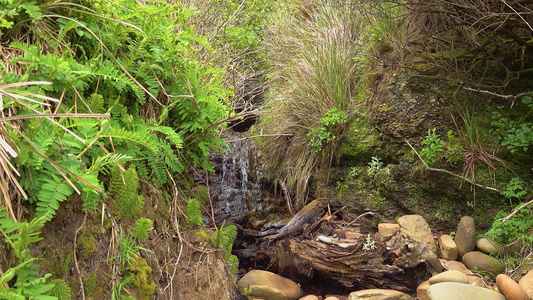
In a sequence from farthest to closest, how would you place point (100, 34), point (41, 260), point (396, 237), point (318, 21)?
point (318, 21)
point (396, 237)
point (100, 34)
point (41, 260)

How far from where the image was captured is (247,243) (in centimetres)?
448

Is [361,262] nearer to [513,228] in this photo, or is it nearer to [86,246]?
[513,228]

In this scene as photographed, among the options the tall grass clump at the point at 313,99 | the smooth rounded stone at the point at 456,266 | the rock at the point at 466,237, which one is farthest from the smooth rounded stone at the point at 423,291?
the tall grass clump at the point at 313,99

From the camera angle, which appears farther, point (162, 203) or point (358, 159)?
point (358, 159)

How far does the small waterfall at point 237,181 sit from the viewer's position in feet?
18.5

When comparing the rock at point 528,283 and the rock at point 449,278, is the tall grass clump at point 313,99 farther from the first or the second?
the rock at point 528,283

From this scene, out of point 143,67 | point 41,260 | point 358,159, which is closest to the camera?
point 41,260

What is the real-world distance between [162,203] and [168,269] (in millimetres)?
361

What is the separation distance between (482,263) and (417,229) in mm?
655

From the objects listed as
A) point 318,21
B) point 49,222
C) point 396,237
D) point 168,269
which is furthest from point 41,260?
point 318,21

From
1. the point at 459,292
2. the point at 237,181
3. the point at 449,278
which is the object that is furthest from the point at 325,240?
the point at 237,181

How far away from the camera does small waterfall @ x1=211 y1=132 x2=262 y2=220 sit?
5.64m

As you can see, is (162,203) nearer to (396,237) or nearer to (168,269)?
(168,269)

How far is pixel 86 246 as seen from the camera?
60.4 inches
